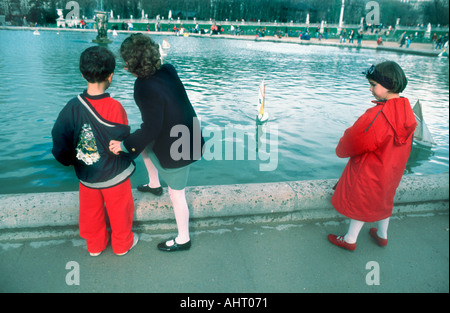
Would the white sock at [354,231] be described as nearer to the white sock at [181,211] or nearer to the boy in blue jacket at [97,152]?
the white sock at [181,211]

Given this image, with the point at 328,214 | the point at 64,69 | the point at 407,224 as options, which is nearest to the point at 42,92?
the point at 64,69

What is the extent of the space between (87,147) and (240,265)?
1.51 meters

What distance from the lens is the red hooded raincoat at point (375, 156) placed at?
8.14 ft

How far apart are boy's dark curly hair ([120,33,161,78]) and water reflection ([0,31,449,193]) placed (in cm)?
17

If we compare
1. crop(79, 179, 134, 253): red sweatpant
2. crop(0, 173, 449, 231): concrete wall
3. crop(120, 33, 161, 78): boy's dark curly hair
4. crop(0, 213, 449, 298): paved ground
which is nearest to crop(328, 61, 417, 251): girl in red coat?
crop(0, 213, 449, 298): paved ground

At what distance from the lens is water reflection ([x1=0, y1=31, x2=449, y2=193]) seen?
5609mm

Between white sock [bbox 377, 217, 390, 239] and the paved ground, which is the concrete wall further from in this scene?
white sock [bbox 377, 217, 390, 239]

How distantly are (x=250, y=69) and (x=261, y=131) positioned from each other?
11.0 metres

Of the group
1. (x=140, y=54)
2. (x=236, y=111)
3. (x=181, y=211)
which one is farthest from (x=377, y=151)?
(x=236, y=111)

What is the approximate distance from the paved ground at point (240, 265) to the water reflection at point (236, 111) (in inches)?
61.8

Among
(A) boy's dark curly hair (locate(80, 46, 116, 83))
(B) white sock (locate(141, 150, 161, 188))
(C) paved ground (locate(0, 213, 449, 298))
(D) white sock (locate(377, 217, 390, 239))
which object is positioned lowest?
(C) paved ground (locate(0, 213, 449, 298))
